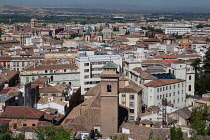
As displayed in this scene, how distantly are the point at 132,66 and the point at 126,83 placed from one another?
17.9 feet

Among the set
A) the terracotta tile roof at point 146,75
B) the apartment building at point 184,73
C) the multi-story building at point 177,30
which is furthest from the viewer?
the multi-story building at point 177,30

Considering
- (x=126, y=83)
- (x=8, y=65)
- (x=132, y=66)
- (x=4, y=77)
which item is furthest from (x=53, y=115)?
(x=8, y=65)

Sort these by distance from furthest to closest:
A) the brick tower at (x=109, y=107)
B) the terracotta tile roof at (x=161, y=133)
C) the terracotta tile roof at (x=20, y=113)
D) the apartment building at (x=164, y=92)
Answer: the apartment building at (x=164, y=92) < the terracotta tile roof at (x=20, y=113) < the brick tower at (x=109, y=107) < the terracotta tile roof at (x=161, y=133)

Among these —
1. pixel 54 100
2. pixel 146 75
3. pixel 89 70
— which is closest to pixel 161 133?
pixel 54 100

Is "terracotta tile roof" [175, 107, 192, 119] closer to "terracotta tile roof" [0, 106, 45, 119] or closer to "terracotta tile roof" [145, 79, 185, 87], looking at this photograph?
"terracotta tile roof" [145, 79, 185, 87]

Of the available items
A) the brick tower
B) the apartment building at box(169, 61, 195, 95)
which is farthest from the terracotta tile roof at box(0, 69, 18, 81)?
the apartment building at box(169, 61, 195, 95)

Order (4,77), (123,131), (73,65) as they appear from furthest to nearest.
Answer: (73,65), (4,77), (123,131)

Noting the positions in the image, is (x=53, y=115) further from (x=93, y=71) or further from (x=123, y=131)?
(x=93, y=71)

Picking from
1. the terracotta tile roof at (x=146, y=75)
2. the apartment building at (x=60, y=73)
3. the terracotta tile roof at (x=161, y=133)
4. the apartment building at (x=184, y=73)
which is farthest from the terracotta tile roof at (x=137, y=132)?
the apartment building at (x=60, y=73)

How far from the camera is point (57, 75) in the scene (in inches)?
1473

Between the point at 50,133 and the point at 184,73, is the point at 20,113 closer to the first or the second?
the point at 50,133

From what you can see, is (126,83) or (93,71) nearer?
(126,83)

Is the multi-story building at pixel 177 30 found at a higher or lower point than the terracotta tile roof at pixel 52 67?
higher

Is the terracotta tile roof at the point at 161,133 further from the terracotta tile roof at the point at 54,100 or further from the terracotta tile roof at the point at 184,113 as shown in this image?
the terracotta tile roof at the point at 54,100
